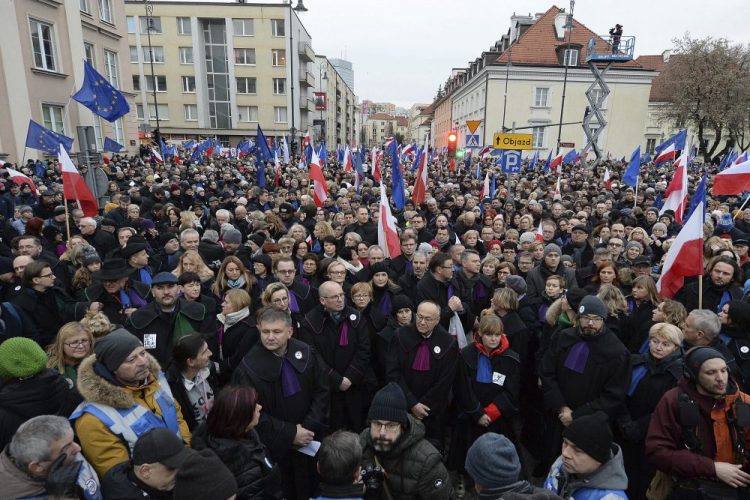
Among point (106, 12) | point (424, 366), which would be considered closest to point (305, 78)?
point (106, 12)

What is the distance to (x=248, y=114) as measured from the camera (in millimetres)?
47781

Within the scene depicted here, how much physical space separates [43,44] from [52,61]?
77 cm

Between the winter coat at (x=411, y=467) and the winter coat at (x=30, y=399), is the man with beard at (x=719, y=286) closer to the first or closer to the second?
the winter coat at (x=411, y=467)

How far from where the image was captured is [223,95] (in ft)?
155

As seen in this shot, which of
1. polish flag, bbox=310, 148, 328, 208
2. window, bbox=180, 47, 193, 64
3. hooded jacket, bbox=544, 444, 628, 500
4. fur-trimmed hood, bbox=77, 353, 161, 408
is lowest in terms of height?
hooded jacket, bbox=544, 444, 628, 500

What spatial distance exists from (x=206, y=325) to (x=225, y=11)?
4975 centimetres

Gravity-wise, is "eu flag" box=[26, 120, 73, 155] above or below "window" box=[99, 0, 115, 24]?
below

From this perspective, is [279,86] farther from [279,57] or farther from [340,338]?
[340,338]

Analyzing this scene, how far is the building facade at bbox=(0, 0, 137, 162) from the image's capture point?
16.5m

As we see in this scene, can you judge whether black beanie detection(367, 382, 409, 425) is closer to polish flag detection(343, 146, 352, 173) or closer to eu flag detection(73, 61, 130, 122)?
eu flag detection(73, 61, 130, 122)

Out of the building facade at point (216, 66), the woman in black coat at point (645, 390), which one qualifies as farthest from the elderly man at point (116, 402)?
the building facade at point (216, 66)

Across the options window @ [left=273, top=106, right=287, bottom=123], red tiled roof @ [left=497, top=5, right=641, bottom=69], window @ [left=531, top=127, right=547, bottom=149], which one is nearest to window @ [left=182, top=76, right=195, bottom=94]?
window @ [left=273, top=106, right=287, bottom=123]

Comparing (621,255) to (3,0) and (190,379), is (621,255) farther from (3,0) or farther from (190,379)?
(3,0)

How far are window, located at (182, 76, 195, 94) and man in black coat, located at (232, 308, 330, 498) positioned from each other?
50043mm
